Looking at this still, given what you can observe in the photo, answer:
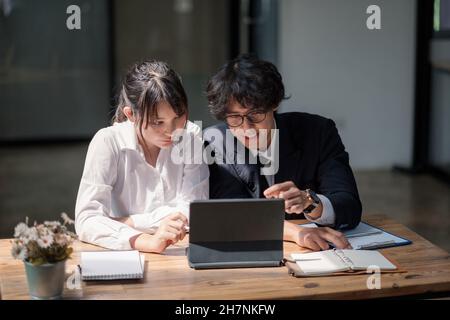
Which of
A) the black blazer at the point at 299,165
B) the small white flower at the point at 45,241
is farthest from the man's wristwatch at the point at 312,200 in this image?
the small white flower at the point at 45,241

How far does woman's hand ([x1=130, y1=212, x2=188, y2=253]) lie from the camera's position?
2516mm

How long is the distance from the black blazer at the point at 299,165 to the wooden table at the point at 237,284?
0.49 m

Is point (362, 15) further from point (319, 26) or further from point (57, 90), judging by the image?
point (57, 90)

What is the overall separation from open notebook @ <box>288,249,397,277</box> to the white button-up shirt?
507mm

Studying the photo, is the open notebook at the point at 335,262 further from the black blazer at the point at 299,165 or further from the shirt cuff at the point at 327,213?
the black blazer at the point at 299,165

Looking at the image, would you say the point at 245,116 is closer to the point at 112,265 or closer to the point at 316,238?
the point at 316,238

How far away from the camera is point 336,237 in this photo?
102 inches

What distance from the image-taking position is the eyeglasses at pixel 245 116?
275cm

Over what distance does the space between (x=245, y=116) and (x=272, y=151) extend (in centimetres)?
26

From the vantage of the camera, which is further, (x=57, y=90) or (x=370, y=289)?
(x=57, y=90)

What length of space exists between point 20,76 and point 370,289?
5.70 metres

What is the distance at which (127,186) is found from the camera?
9.25 feet
